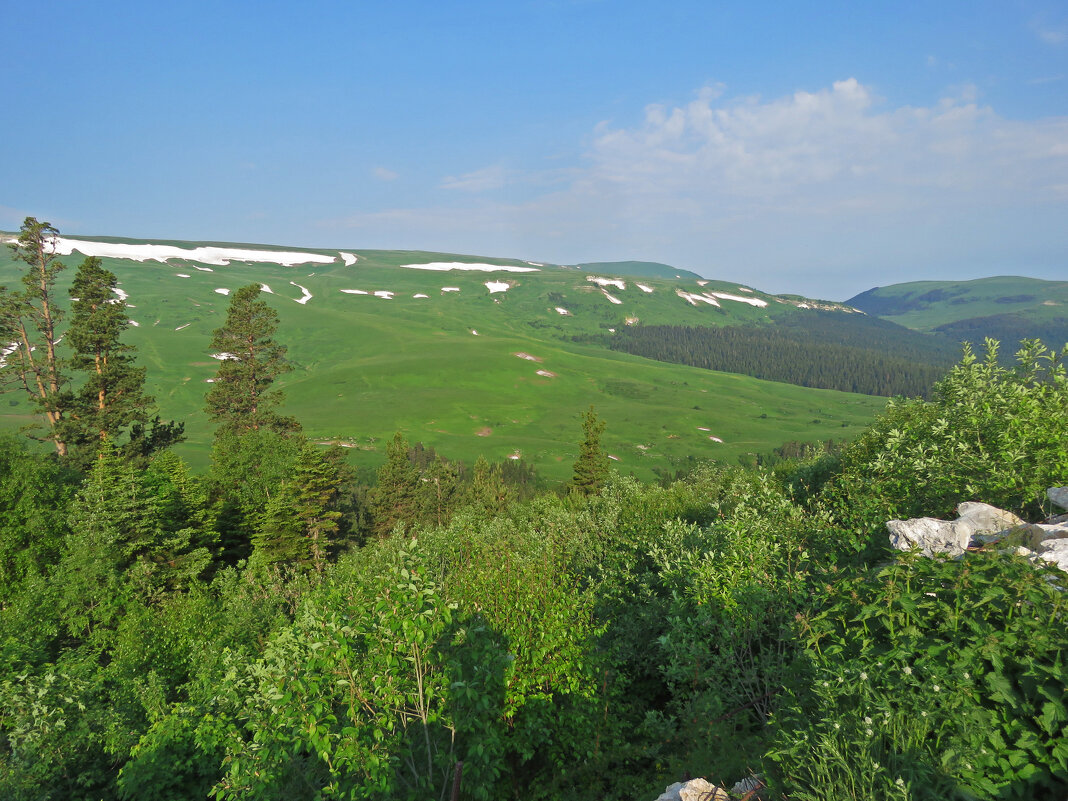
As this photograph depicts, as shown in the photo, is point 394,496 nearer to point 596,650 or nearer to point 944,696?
point 596,650

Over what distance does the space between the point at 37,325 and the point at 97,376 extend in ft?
18.1

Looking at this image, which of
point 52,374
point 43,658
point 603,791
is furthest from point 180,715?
point 52,374

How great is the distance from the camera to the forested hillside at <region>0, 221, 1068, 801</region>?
5988mm

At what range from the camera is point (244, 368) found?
5844 centimetres

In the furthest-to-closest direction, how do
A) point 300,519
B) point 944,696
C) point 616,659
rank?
point 300,519 → point 616,659 → point 944,696

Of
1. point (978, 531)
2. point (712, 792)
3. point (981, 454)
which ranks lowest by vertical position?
point (712, 792)

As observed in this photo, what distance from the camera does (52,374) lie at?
41.9 metres

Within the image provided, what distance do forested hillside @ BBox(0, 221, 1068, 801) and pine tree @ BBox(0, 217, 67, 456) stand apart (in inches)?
61.4

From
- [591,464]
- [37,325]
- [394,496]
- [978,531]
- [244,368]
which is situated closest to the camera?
[978,531]

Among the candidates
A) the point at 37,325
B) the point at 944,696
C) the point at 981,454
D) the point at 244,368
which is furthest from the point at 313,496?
the point at 944,696

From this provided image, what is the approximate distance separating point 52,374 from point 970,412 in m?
59.6

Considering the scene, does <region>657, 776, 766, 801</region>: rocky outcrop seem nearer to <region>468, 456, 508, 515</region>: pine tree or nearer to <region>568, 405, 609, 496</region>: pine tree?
<region>468, 456, 508, 515</region>: pine tree

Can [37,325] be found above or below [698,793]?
above

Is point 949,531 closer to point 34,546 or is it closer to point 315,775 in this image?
point 315,775
